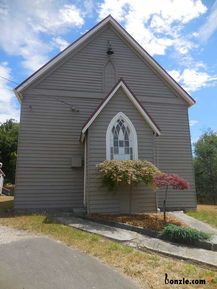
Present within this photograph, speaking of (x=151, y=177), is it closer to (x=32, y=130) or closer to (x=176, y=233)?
(x=176, y=233)

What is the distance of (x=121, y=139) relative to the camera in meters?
13.0

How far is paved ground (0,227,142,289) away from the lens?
5.39 meters

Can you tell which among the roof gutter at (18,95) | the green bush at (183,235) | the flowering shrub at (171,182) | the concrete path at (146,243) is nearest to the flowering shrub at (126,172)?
the flowering shrub at (171,182)

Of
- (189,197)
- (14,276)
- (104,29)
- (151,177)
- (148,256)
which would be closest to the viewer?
(14,276)

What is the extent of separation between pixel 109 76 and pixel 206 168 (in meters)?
23.2

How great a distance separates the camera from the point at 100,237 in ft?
29.1

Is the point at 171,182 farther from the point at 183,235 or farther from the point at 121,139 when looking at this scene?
the point at 121,139

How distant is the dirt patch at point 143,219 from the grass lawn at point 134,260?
1751 mm

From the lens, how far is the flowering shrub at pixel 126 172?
11281mm

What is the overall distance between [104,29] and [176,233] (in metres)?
12.0

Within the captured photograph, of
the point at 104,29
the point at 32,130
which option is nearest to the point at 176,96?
the point at 104,29

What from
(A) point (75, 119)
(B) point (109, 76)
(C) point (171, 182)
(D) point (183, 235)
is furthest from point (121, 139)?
(D) point (183, 235)

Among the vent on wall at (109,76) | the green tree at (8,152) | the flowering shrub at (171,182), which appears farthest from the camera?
the green tree at (8,152)

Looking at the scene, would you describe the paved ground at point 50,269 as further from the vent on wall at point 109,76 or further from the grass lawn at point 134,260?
the vent on wall at point 109,76
